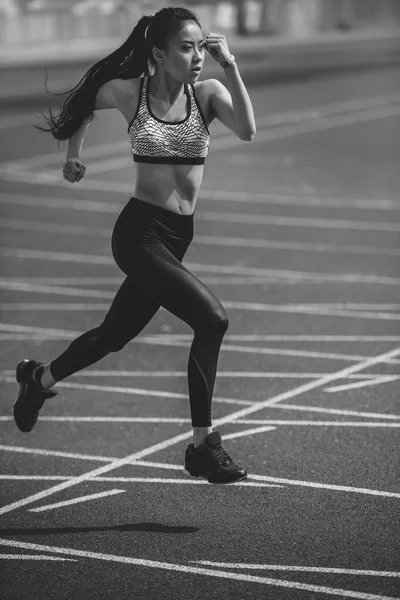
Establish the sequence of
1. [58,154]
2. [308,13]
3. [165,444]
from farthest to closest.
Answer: [308,13] < [58,154] < [165,444]

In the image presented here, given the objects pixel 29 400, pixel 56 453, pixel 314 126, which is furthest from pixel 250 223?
pixel 314 126

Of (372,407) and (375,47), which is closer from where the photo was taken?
(372,407)

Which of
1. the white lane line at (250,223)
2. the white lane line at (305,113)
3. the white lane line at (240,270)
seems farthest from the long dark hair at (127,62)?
the white lane line at (305,113)

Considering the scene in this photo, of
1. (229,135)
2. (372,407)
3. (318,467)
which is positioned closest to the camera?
(318,467)

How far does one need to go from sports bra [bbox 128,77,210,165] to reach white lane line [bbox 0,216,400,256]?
7875 mm

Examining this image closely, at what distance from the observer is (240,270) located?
13.0 metres

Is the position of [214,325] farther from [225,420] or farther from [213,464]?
[225,420]

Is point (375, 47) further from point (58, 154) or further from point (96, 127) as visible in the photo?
point (58, 154)

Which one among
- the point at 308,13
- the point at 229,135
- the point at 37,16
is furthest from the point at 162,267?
the point at 308,13

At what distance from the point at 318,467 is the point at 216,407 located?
150 cm

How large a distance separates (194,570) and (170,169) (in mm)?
1877

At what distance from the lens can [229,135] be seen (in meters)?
24.7

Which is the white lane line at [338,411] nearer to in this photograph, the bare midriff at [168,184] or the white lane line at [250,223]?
the bare midriff at [168,184]

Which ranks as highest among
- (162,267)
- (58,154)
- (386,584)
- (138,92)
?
(138,92)
